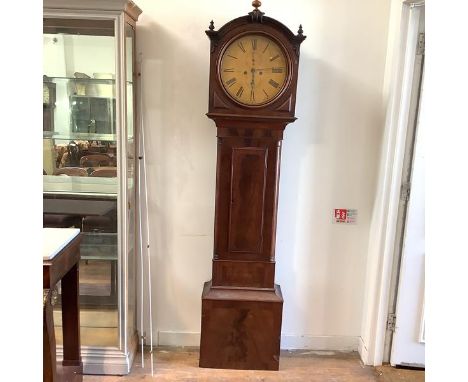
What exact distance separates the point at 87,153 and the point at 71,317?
85 cm

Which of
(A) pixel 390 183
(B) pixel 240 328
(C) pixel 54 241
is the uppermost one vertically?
(A) pixel 390 183

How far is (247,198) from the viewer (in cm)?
228

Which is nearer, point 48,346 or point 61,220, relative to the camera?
point 48,346

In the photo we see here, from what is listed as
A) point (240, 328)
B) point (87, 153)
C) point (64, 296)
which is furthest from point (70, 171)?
point (240, 328)

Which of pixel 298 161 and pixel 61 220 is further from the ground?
pixel 298 161

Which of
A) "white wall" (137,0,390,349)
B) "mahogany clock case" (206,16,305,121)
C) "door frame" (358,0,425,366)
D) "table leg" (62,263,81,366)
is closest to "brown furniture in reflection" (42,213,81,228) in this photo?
"white wall" (137,0,390,349)

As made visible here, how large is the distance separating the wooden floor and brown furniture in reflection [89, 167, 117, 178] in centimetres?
107

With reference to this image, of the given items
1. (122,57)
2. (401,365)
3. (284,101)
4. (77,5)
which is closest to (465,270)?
(284,101)

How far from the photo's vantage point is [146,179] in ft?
8.09

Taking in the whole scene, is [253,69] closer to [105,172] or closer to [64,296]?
[105,172]

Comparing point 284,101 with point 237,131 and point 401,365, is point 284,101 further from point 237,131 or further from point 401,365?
point 401,365

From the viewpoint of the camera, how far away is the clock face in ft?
6.93

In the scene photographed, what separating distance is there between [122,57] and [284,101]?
81 cm

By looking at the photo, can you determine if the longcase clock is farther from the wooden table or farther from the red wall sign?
the wooden table
